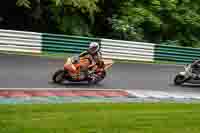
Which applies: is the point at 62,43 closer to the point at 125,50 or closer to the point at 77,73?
the point at 125,50

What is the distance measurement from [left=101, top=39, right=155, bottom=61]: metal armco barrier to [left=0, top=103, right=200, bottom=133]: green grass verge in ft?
29.4

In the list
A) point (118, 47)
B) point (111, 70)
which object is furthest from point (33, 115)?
point (118, 47)

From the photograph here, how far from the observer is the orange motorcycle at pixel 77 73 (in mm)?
13195

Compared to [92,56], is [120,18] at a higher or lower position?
higher

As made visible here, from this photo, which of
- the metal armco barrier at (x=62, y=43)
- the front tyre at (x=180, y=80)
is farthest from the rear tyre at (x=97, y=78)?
the metal armco barrier at (x=62, y=43)

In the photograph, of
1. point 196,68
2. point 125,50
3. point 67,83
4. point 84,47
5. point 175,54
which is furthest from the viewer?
point 175,54

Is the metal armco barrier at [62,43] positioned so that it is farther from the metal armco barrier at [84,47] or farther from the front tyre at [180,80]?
the front tyre at [180,80]

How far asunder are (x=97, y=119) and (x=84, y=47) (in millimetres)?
10759

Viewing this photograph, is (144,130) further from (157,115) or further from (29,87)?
(29,87)

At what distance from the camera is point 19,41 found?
1795 centimetres

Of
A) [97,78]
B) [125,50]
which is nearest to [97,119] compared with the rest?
[97,78]

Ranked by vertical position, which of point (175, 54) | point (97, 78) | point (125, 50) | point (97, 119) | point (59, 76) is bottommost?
point (175, 54)

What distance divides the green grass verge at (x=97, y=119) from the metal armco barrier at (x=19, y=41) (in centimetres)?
795

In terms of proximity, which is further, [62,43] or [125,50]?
[125,50]
